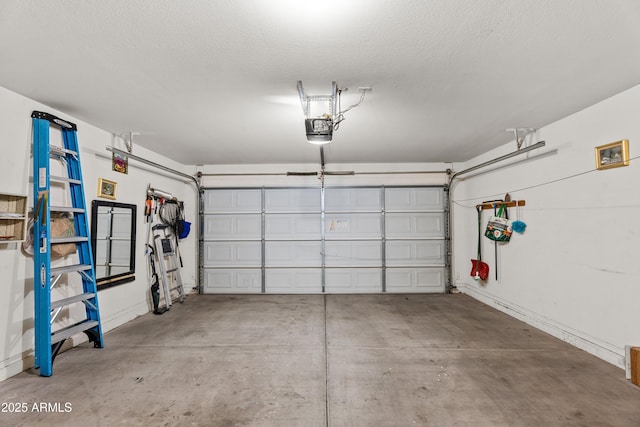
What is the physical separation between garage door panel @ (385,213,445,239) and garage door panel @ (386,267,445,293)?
665mm

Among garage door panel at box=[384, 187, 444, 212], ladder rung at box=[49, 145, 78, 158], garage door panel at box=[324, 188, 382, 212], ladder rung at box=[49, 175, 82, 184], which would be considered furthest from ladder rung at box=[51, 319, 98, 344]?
garage door panel at box=[384, 187, 444, 212]

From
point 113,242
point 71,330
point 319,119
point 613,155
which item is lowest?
point 71,330

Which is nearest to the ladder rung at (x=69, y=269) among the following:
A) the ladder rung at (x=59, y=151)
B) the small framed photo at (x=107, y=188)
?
the small framed photo at (x=107, y=188)

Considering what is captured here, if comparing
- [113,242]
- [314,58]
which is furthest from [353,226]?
[314,58]

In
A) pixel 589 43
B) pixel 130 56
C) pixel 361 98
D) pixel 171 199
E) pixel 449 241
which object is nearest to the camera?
pixel 589 43

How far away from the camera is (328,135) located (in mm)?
2744

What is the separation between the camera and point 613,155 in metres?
2.71

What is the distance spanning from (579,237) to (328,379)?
2.98 m

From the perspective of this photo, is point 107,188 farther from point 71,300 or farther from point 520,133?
point 520,133

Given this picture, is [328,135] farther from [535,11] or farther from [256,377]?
[256,377]

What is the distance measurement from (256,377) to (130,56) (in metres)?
2.68

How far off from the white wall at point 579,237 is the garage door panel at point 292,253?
3.16m

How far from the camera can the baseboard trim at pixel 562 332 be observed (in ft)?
8.96

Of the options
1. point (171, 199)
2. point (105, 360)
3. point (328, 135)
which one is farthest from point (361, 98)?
point (171, 199)
